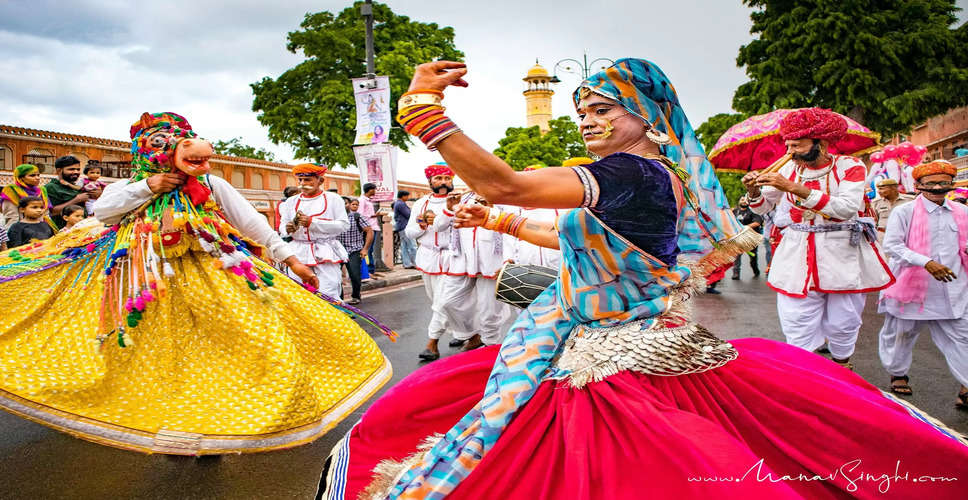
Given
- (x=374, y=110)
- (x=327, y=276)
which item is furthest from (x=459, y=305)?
(x=374, y=110)

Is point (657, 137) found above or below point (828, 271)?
above

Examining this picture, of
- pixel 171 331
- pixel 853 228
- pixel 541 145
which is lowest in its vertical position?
pixel 171 331

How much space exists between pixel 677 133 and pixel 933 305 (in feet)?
12.9

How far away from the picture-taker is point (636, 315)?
1827 millimetres

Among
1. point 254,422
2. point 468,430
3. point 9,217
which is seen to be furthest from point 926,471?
point 9,217

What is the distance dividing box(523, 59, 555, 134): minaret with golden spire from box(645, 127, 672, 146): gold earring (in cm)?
8313

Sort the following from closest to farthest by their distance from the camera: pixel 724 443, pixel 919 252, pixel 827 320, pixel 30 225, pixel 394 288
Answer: pixel 724 443, pixel 827 320, pixel 919 252, pixel 30 225, pixel 394 288

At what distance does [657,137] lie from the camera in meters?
1.94

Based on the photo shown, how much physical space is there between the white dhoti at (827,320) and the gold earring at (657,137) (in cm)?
339

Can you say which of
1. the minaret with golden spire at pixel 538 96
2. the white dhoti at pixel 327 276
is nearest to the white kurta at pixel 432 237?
the white dhoti at pixel 327 276

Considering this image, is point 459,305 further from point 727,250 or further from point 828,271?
point 727,250

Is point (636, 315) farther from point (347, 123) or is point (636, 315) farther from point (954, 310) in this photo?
point (347, 123)

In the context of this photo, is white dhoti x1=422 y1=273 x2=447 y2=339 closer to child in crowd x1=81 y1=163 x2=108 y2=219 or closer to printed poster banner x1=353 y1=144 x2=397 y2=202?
child in crowd x1=81 y1=163 x2=108 y2=219

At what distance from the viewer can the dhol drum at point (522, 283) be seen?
3.01 meters
